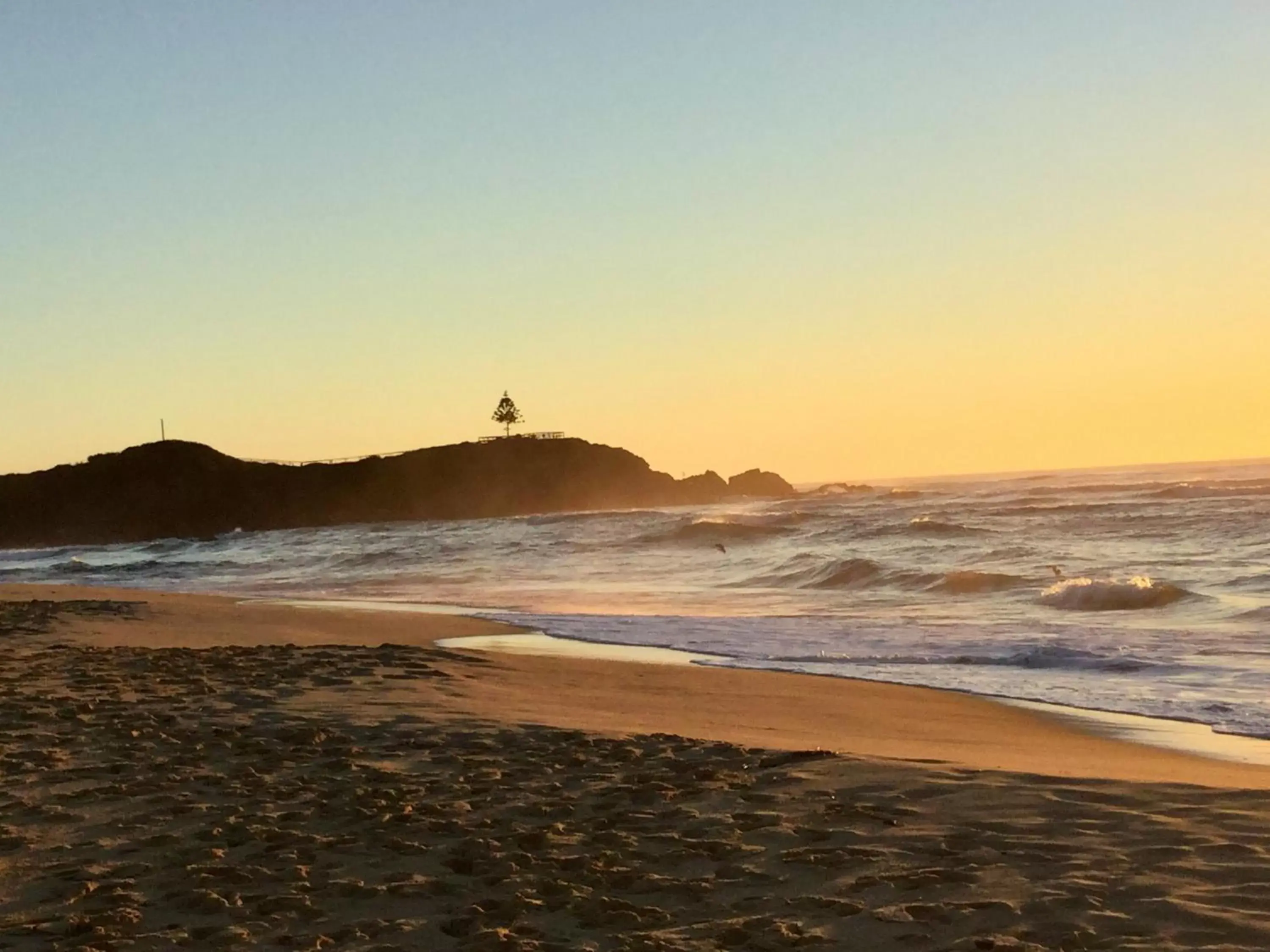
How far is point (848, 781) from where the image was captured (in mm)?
6277

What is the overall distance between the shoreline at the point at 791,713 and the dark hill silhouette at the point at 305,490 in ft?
266

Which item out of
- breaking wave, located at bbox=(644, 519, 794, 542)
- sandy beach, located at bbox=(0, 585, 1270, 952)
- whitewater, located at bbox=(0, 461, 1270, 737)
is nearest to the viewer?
sandy beach, located at bbox=(0, 585, 1270, 952)

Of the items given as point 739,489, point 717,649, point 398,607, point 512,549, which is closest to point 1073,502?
point 512,549

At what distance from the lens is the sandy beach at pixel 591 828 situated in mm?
4254

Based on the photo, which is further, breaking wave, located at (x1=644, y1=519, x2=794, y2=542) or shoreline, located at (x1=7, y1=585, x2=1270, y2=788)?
breaking wave, located at (x1=644, y1=519, x2=794, y2=542)

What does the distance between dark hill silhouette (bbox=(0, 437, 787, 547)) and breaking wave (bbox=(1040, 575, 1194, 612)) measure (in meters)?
76.8

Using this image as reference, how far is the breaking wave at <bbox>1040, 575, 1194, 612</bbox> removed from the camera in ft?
62.1

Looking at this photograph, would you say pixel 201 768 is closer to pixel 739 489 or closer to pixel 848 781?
pixel 848 781

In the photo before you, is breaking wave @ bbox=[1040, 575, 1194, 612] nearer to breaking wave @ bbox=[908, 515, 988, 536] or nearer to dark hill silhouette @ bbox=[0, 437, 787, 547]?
breaking wave @ bbox=[908, 515, 988, 536]

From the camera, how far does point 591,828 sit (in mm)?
5465

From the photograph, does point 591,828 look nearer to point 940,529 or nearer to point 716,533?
point 940,529

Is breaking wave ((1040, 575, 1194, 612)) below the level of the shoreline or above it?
below

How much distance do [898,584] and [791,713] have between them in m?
15.4

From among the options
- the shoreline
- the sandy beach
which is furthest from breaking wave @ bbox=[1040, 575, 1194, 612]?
the sandy beach
